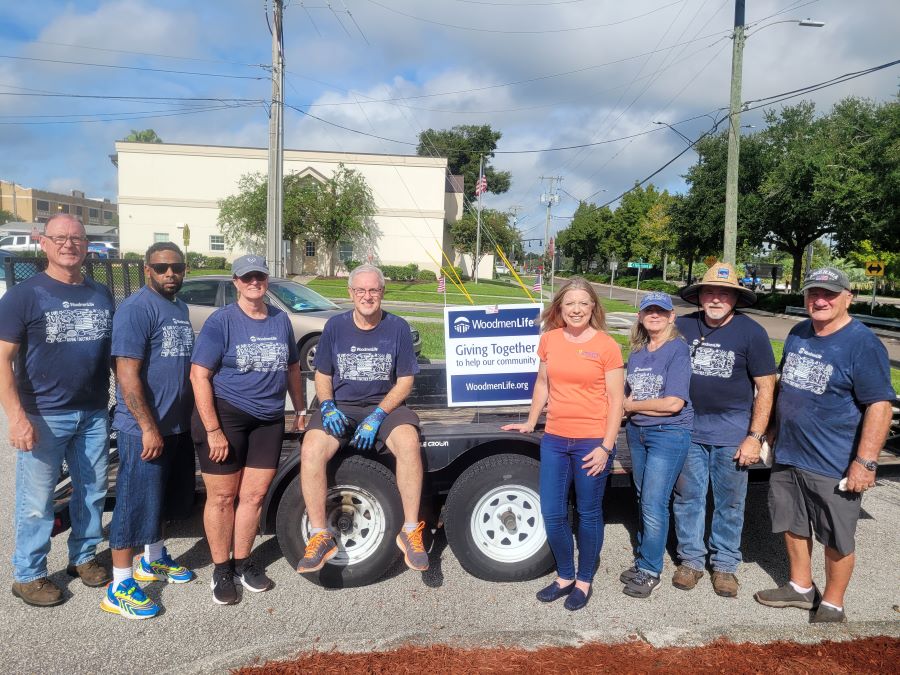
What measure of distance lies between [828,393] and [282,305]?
8.39 m

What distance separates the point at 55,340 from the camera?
11.1 feet

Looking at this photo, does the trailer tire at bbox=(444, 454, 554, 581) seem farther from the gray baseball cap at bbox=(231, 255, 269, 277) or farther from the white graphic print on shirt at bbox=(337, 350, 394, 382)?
the gray baseball cap at bbox=(231, 255, 269, 277)

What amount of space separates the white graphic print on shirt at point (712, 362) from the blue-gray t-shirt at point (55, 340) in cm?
337

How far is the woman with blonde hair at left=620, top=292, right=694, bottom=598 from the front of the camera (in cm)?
362

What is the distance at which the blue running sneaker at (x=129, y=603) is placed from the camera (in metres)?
3.40

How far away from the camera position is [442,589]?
3805mm

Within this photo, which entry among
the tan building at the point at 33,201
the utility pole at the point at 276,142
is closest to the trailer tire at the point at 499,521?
the utility pole at the point at 276,142

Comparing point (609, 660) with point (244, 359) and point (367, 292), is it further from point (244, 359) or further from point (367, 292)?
point (244, 359)

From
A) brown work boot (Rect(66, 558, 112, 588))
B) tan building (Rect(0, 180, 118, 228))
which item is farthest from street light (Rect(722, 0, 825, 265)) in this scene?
tan building (Rect(0, 180, 118, 228))

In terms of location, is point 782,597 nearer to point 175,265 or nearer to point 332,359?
point 332,359

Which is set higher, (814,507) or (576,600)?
(814,507)

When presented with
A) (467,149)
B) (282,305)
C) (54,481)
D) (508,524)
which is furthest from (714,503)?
(467,149)

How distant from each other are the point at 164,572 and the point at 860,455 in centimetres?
391

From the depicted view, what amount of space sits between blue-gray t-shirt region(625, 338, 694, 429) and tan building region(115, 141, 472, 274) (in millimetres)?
40079
